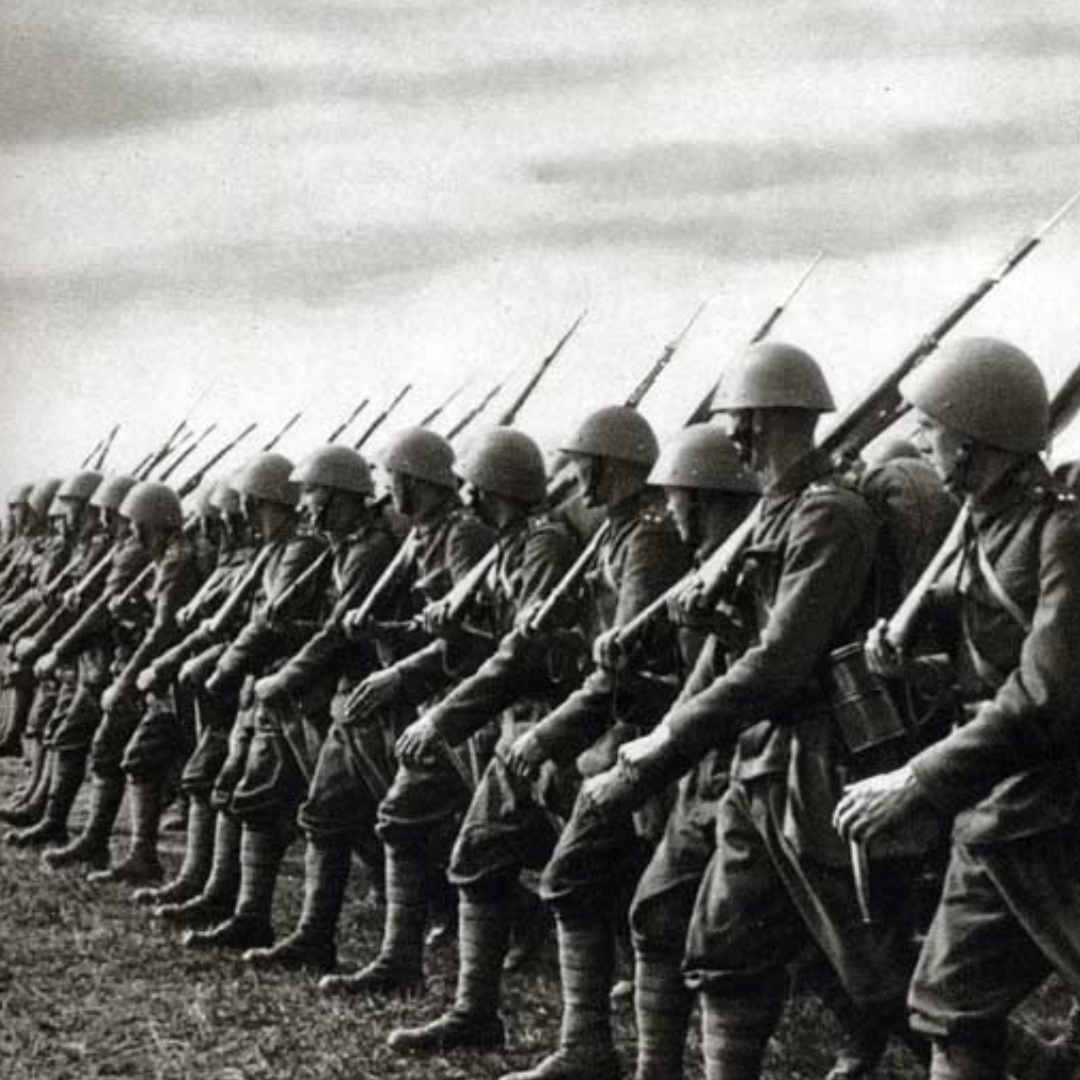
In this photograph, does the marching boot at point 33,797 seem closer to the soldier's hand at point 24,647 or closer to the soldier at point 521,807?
the soldier's hand at point 24,647

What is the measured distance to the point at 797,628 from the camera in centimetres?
580

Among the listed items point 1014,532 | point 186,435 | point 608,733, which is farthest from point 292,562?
point 186,435

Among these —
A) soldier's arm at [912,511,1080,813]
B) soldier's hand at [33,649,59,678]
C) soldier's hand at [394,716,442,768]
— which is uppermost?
soldier's hand at [33,649,59,678]

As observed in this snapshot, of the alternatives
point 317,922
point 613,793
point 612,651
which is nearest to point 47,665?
point 317,922

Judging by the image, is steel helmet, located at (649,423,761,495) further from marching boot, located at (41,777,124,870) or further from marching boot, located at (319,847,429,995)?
marching boot, located at (41,777,124,870)

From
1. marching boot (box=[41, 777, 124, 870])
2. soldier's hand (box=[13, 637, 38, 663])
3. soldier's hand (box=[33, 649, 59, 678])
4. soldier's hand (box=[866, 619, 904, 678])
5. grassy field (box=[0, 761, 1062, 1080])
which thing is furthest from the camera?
soldier's hand (box=[13, 637, 38, 663])

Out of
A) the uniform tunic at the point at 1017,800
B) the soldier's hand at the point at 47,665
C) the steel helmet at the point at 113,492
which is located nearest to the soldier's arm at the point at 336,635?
the soldier's hand at the point at 47,665

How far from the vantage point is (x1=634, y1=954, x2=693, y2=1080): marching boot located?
661 cm

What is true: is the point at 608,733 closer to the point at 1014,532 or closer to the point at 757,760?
the point at 757,760

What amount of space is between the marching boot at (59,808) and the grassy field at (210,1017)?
8.72 ft

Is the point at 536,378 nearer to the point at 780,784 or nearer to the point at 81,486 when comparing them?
the point at 81,486

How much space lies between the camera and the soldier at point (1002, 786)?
189 inches

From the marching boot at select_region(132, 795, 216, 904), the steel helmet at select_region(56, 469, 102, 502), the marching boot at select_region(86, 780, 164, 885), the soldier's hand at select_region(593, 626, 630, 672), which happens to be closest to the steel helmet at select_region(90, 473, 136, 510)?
the steel helmet at select_region(56, 469, 102, 502)

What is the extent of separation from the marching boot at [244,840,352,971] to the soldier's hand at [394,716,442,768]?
1628mm
